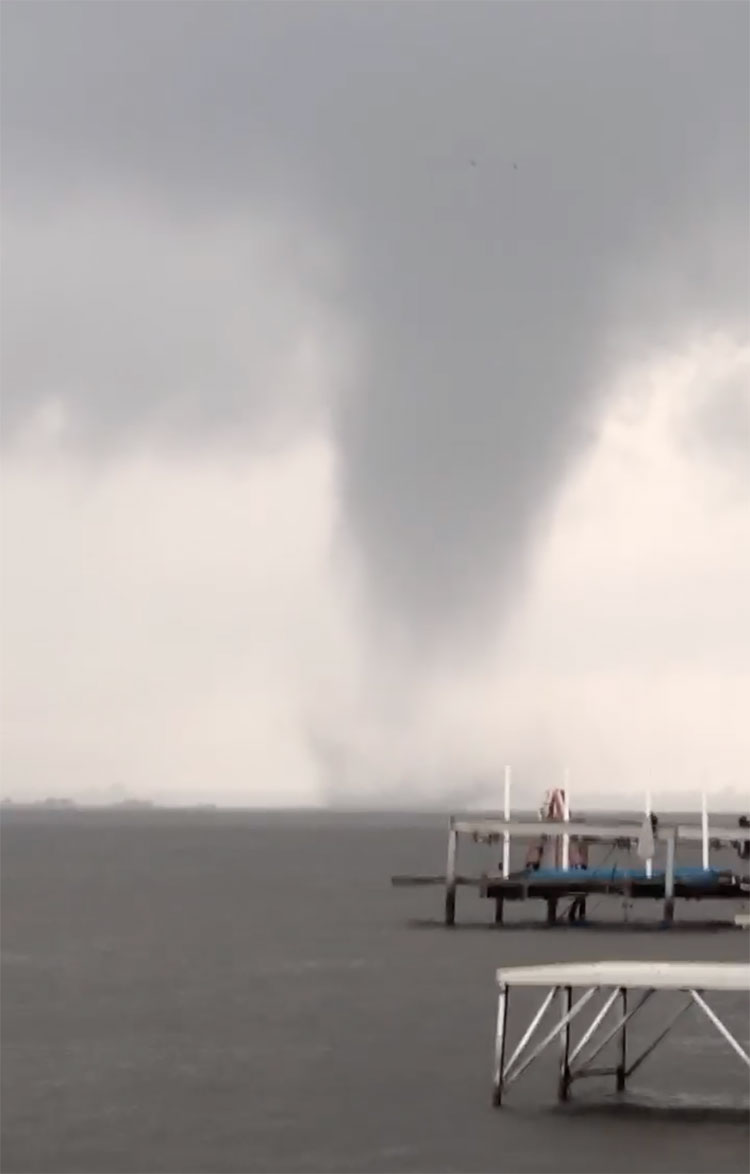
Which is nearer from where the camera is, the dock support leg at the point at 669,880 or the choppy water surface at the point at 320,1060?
the choppy water surface at the point at 320,1060

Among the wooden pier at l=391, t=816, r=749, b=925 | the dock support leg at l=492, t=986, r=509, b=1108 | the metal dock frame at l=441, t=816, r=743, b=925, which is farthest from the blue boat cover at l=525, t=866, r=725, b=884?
the dock support leg at l=492, t=986, r=509, b=1108

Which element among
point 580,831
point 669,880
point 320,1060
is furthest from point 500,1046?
point 669,880

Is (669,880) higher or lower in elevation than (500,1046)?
higher

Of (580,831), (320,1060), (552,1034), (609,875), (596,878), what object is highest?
(580,831)

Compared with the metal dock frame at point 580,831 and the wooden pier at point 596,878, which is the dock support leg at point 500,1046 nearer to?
the metal dock frame at point 580,831

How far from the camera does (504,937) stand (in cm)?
7338

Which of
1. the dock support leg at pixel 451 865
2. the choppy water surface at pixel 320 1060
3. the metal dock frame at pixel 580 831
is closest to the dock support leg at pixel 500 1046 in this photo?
the choppy water surface at pixel 320 1060

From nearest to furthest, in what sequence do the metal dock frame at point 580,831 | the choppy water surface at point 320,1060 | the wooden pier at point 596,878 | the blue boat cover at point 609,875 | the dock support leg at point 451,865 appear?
the choppy water surface at point 320,1060 < the metal dock frame at point 580,831 < the wooden pier at point 596,878 < the dock support leg at point 451,865 < the blue boat cover at point 609,875

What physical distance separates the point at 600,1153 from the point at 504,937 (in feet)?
144

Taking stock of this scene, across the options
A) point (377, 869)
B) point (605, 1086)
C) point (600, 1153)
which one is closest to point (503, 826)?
point (605, 1086)

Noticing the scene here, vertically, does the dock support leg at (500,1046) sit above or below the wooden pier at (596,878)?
below

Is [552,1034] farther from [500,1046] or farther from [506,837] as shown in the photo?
[506,837]

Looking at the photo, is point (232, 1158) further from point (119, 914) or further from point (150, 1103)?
point (119, 914)

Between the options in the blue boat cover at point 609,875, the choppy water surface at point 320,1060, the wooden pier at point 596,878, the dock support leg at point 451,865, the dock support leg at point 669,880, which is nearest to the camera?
the choppy water surface at point 320,1060
